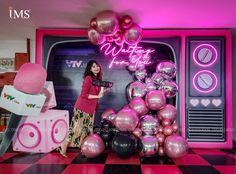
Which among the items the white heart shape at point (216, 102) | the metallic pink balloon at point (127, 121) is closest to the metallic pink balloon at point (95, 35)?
the metallic pink balloon at point (127, 121)

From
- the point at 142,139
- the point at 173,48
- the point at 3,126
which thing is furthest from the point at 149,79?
the point at 3,126

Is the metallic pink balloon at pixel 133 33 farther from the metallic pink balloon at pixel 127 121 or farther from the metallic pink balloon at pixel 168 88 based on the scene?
the metallic pink balloon at pixel 127 121

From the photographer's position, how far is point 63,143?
2.91 metres

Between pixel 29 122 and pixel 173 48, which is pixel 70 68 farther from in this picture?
pixel 173 48

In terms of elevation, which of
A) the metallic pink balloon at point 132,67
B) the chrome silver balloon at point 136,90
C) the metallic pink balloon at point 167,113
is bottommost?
the metallic pink balloon at point 167,113

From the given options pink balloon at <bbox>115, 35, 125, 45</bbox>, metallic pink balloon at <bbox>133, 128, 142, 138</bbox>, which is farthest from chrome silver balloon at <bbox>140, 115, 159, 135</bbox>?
pink balloon at <bbox>115, 35, 125, 45</bbox>

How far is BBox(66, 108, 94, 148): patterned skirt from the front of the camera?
2879 mm

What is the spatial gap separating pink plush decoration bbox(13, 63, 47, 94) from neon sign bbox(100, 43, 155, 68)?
109 cm

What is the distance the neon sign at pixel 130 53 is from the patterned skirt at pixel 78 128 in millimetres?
976

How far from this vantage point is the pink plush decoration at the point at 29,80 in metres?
2.60

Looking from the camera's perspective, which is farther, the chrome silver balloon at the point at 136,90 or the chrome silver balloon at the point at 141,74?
the chrome silver balloon at the point at 141,74

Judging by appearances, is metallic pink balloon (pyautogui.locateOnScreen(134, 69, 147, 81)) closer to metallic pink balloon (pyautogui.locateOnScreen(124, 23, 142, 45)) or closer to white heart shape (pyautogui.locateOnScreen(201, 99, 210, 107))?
metallic pink balloon (pyautogui.locateOnScreen(124, 23, 142, 45))

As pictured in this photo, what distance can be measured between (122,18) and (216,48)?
1531 mm

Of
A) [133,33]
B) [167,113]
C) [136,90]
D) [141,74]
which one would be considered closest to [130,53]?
[141,74]
